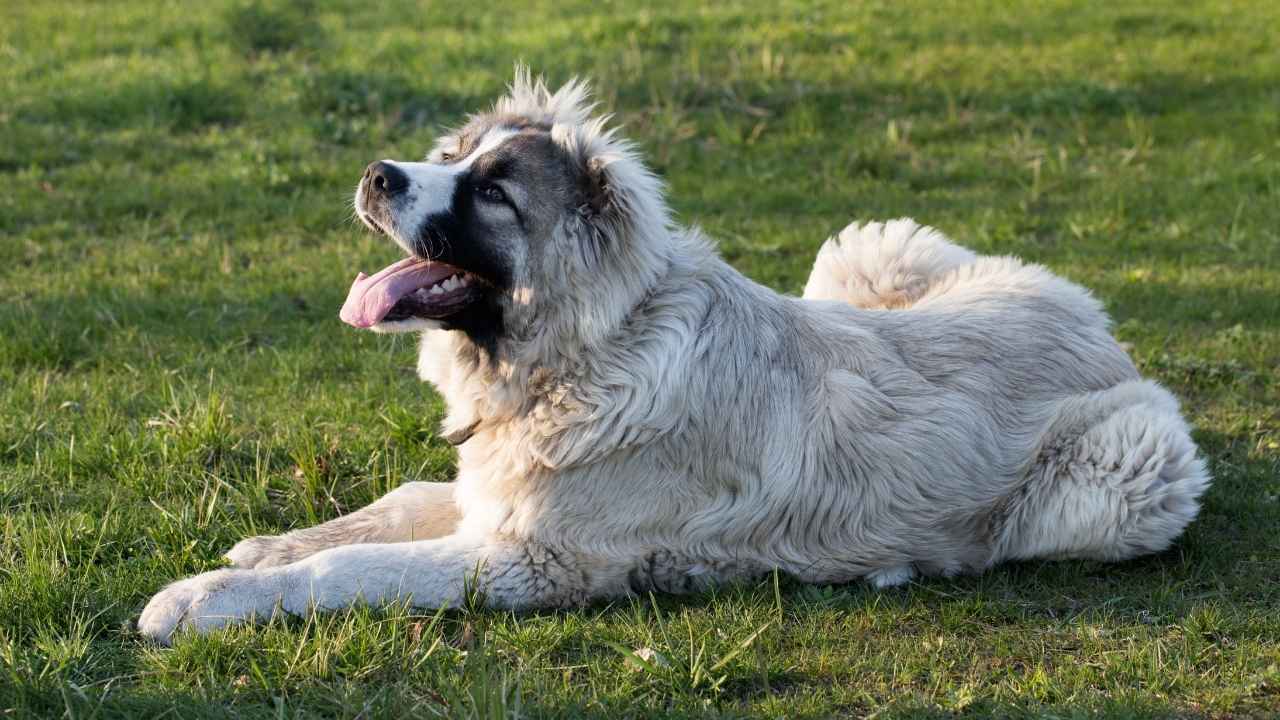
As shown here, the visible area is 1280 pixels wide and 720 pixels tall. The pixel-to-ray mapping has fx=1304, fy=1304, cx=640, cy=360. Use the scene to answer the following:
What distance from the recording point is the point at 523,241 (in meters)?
4.58

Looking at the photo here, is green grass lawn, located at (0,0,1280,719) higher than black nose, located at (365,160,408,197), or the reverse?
black nose, located at (365,160,408,197)

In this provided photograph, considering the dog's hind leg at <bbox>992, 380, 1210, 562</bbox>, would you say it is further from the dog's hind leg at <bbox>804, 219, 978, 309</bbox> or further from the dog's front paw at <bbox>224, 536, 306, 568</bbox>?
the dog's front paw at <bbox>224, 536, 306, 568</bbox>

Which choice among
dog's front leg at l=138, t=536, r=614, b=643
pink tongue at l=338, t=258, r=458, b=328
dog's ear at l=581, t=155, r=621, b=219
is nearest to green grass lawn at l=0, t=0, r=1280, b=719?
dog's front leg at l=138, t=536, r=614, b=643

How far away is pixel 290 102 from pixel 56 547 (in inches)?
281

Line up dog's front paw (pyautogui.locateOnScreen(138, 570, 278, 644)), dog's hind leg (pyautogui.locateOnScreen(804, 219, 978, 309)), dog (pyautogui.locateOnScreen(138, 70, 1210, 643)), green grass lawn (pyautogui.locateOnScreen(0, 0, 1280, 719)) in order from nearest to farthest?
green grass lawn (pyautogui.locateOnScreen(0, 0, 1280, 719)) < dog's front paw (pyautogui.locateOnScreen(138, 570, 278, 644)) < dog (pyautogui.locateOnScreen(138, 70, 1210, 643)) < dog's hind leg (pyautogui.locateOnScreen(804, 219, 978, 309))

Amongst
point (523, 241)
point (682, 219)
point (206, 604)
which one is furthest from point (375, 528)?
point (682, 219)

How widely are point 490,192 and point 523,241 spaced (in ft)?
0.69

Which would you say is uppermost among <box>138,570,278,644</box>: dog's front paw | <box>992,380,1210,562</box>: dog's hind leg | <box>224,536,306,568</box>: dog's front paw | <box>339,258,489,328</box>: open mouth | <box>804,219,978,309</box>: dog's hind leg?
<box>339,258,489,328</box>: open mouth

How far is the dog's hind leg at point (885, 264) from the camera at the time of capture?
6.07 m

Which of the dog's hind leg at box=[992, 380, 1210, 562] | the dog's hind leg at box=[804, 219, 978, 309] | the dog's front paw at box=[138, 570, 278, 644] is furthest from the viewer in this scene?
the dog's hind leg at box=[804, 219, 978, 309]

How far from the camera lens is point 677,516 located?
471 cm

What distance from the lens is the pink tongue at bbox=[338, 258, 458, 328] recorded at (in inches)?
182

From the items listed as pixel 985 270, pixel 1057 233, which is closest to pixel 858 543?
pixel 985 270

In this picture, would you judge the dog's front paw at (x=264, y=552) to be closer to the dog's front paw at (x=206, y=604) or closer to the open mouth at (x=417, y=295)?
the dog's front paw at (x=206, y=604)
